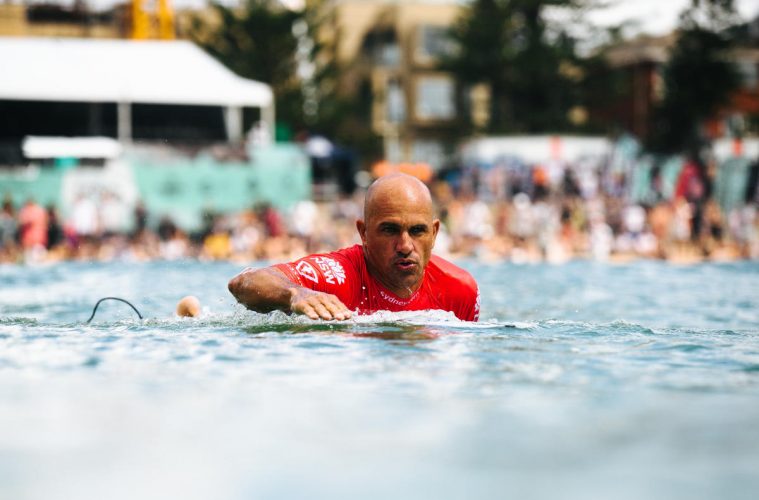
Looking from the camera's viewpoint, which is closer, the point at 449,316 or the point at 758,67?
the point at 449,316

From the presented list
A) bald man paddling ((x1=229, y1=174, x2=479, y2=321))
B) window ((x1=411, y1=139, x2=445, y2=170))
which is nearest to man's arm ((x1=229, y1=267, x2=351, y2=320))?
bald man paddling ((x1=229, y1=174, x2=479, y2=321))

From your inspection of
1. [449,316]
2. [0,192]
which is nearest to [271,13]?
[0,192]

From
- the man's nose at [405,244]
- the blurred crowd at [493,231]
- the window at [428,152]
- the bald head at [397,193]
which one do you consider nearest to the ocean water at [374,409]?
the man's nose at [405,244]

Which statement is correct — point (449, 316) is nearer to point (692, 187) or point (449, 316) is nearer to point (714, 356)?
point (714, 356)

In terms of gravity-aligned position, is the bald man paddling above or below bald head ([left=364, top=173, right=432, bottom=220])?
below

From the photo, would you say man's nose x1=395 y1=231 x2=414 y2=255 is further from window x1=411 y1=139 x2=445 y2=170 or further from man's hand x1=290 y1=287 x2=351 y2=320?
window x1=411 y1=139 x2=445 y2=170

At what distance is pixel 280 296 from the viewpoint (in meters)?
5.88

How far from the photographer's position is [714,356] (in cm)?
554

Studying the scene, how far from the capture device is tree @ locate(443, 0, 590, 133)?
48.8 meters

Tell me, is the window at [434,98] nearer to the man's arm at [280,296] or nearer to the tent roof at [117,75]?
the tent roof at [117,75]

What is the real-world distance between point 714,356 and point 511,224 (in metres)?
19.9

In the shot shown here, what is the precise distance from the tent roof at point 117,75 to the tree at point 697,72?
69.0 feet

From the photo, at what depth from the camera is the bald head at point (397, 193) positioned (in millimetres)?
5934

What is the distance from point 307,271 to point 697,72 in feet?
137
